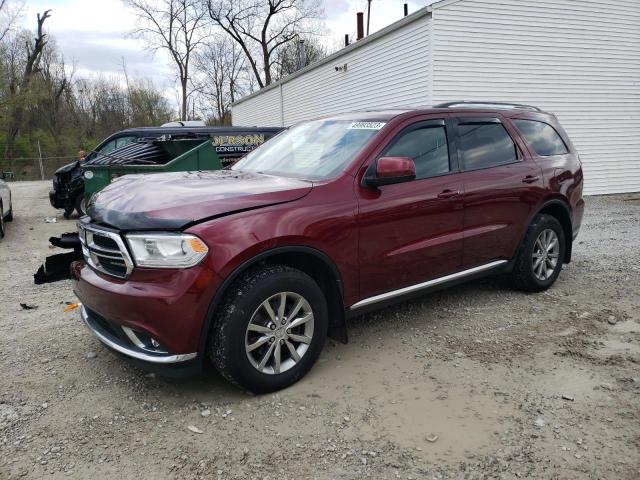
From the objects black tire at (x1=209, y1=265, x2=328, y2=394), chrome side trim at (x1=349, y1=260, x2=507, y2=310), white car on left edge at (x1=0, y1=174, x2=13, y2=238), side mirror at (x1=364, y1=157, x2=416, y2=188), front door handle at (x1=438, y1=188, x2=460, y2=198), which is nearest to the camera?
black tire at (x1=209, y1=265, x2=328, y2=394)

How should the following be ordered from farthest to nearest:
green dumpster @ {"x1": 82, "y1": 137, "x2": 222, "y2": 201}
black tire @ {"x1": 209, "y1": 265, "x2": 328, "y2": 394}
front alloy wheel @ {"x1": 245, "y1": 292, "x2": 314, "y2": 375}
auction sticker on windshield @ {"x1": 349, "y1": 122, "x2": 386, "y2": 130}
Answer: green dumpster @ {"x1": 82, "y1": 137, "x2": 222, "y2": 201} < auction sticker on windshield @ {"x1": 349, "y1": 122, "x2": 386, "y2": 130} < front alloy wheel @ {"x1": 245, "y1": 292, "x2": 314, "y2": 375} < black tire @ {"x1": 209, "y1": 265, "x2": 328, "y2": 394}

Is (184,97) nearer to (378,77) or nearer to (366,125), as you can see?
(378,77)

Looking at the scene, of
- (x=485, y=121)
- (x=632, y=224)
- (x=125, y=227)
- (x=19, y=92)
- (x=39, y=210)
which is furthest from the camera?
(x=19, y=92)

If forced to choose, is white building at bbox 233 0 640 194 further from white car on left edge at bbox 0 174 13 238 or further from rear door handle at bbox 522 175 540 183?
white car on left edge at bbox 0 174 13 238

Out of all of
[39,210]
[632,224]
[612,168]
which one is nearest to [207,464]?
[632,224]

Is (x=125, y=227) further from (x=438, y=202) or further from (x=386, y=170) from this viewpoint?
(x=438, y=202)

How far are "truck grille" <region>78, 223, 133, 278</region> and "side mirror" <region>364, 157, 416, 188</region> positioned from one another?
1.64m

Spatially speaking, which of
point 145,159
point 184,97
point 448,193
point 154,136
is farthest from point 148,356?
point 184,97

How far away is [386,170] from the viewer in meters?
3.23

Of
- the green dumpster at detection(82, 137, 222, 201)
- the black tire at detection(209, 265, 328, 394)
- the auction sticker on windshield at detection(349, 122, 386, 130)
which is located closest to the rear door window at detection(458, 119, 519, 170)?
the auction sticker on windshield at detection(349, 122, 386, 130)

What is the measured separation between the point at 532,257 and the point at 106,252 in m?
3.86

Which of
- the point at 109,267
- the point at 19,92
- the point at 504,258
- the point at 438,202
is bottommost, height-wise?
the point at 504,258

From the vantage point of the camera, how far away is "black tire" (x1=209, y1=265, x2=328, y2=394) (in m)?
2.76

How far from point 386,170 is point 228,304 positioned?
1.38 meters
